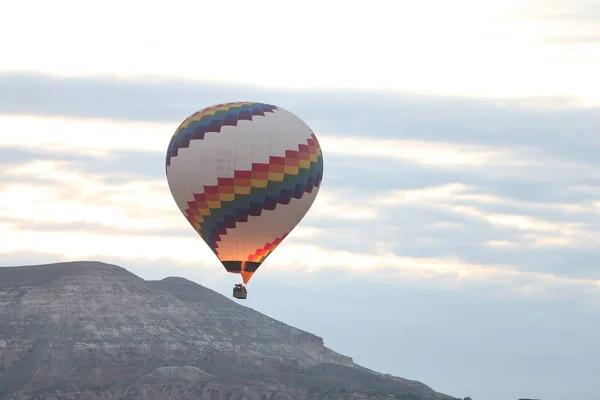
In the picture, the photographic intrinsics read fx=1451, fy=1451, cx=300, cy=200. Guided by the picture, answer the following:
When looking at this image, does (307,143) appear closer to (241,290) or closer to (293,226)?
(293,226)

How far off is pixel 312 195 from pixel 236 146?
895 cm

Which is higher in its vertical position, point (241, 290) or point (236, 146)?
point (236, 146)

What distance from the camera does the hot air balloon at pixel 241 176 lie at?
11500cm

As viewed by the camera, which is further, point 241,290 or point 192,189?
point 192,189

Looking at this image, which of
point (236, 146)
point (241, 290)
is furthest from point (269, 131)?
point (241, 290)

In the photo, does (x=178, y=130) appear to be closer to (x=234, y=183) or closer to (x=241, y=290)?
(x=234, y=183)

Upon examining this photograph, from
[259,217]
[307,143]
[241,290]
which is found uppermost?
[307,143]

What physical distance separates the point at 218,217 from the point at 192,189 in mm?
3285

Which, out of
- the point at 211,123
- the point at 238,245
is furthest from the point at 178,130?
the point at 238,245

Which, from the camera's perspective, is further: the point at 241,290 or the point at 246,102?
the point at 246,102

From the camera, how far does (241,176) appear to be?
377 feet

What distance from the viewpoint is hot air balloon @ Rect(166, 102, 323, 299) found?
377ft

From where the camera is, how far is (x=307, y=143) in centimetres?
11888

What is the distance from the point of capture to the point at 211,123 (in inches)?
4577
